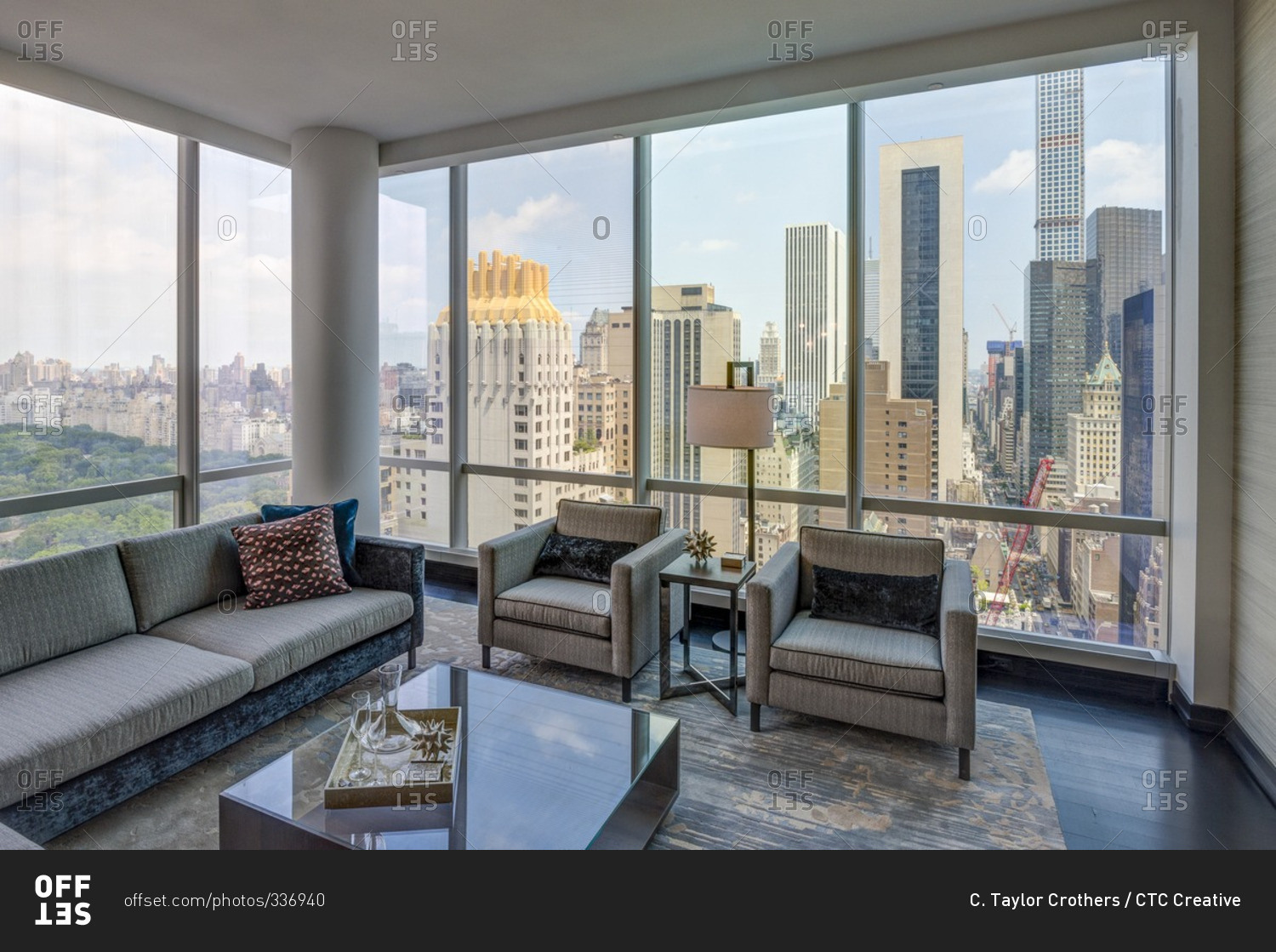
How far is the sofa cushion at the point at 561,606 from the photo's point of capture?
320 centimetres

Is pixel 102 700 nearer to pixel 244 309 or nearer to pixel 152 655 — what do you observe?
pixel 152 655

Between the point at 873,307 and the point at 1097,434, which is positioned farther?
the point at 873,307

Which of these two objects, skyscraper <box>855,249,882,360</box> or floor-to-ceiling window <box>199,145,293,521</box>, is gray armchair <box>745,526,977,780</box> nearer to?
skyscraper <box>855,249,882,360</box>

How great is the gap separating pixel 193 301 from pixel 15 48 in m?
1.41

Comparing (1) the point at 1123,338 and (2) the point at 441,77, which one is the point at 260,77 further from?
(1) the point at 1123,338

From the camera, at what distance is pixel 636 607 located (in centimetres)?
313

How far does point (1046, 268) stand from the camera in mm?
3354

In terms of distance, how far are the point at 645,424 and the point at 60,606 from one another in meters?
2.94

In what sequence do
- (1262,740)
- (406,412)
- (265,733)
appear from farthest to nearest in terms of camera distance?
(406,412)
(265,733)
(1262,740)

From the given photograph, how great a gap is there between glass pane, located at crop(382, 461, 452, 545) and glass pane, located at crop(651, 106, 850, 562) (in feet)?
5.69

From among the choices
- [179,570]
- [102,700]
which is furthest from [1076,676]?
[179,570]

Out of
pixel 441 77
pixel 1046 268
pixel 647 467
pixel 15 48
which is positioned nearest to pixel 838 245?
pixel 1046 268

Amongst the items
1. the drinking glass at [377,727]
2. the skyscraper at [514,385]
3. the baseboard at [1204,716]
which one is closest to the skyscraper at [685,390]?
the skyscraper at [514,385]

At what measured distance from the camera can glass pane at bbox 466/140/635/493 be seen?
4457mm
